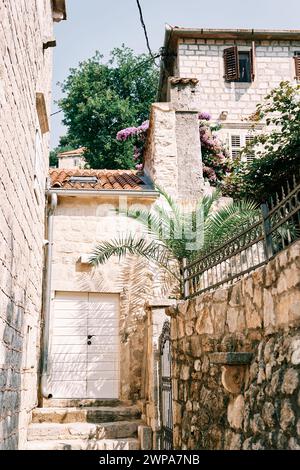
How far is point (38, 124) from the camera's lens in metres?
7.43

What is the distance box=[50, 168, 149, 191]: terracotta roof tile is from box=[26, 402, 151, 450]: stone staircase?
456 cm

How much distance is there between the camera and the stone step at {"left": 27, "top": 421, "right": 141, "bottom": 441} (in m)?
7.61

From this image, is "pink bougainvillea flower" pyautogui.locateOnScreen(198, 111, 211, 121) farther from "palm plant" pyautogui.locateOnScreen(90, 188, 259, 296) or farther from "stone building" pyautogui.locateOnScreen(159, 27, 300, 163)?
"palm plant" pyautogui.locateOnScreen(90, 188, 259, 296)

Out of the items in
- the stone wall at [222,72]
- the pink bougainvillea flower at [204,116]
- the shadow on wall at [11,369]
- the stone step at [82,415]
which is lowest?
the stone step at [82,415]

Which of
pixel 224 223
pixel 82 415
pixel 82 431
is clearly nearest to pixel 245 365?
pixel 82 431

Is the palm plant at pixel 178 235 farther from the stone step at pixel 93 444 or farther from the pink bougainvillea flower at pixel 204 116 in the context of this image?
the pink bougainvillea flower at pixel 204 116

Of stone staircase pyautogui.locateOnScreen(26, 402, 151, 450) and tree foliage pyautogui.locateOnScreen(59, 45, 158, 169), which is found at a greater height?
tree foliage pyautogui.locateOnScreen(59, 45, 158, 169)

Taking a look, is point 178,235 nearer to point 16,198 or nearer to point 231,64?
point 16,198

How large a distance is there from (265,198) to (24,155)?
7521 millimetres

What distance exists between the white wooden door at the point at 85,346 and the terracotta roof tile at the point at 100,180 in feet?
8.06

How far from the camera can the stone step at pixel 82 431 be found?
25.0ft

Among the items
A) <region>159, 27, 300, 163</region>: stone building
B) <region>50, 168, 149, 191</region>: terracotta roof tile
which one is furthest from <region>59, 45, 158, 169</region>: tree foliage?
<region>50, 168, 149, 191</region>: terracotta roof tile

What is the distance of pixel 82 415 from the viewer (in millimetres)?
8273

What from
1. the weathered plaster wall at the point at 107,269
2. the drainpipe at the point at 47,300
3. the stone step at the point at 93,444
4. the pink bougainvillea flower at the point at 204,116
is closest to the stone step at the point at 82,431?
the stone step at the point at 93,444
